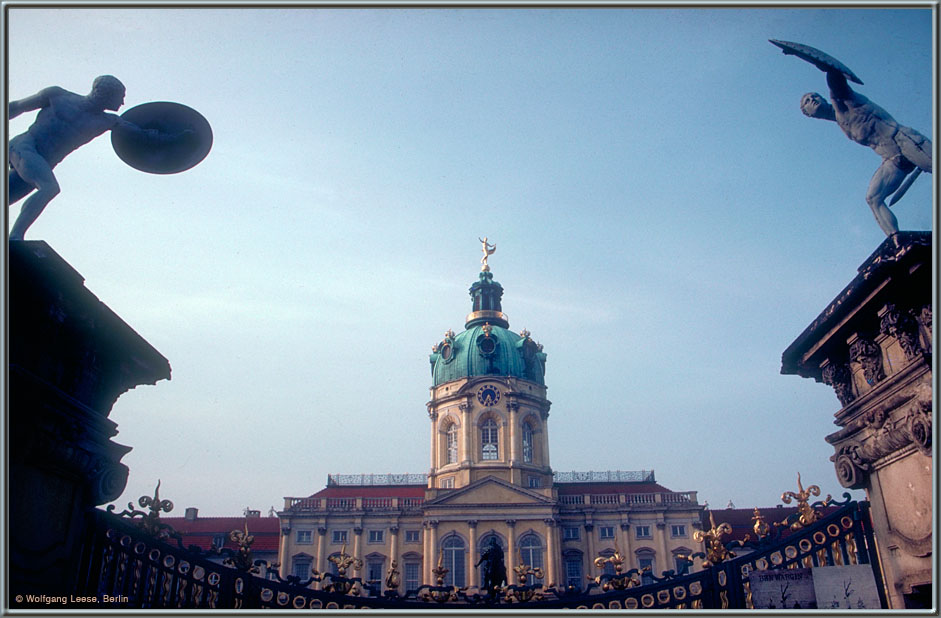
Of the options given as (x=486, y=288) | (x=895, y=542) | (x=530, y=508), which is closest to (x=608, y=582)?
(x=895, y=542)

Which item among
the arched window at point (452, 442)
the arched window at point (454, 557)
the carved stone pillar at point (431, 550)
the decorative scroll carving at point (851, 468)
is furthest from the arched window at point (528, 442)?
the decorative scroll carving at point (851, 468)

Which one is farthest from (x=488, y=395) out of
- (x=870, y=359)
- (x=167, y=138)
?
(x=870, y=359)

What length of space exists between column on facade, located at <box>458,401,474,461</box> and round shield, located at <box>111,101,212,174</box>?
4602 cm

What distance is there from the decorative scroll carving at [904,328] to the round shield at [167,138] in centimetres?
755

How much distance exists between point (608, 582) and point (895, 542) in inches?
149

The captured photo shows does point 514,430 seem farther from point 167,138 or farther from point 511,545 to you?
point 167,138

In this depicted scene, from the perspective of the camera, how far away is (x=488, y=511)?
49.0 meters

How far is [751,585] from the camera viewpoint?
864 cm

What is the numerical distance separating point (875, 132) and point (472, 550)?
45.2 metres

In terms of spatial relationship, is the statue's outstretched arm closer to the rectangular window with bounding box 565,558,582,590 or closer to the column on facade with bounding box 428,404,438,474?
the rectangular window with bounding box 565,558,582,590

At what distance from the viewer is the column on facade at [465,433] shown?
172ft

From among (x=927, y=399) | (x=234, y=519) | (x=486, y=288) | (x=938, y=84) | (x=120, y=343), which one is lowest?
(x=927, y=399)

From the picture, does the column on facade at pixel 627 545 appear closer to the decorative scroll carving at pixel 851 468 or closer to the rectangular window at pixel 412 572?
the rectangular window at pixel 412 572

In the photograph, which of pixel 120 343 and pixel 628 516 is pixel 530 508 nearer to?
pixel 628 516
